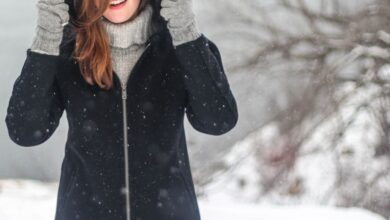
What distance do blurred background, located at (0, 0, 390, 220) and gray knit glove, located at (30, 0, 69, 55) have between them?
4669 millimetres

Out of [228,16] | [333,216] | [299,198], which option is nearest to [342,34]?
[228,16]

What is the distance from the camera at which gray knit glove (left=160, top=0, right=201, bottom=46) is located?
3.62 feet

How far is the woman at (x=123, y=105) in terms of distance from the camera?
3.74 ft

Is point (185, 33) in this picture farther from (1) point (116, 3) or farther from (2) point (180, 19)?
(1) point (116, 3)

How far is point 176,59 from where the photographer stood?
1.20 metres

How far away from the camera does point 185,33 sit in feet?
3.66

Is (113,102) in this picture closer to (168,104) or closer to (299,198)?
(168,104)

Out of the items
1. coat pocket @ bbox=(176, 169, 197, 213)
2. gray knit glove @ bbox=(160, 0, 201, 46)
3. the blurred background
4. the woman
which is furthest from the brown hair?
the blurred background

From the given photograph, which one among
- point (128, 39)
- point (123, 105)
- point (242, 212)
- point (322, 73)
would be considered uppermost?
point (128, 39)

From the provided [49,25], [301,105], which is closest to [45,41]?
[49,25]

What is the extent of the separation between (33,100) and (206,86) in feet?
1.09

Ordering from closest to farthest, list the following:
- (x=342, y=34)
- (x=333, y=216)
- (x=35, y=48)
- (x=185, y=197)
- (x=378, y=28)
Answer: (x=35, y=48) → (x=185, y=197) → (x=333, y=216) → (x=378, y=28) → (x=342, y=34)

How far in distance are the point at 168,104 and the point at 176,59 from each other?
0.09 metres

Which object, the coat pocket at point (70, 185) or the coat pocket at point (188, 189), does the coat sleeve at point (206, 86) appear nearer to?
the coat pocket at point (188, 189)
